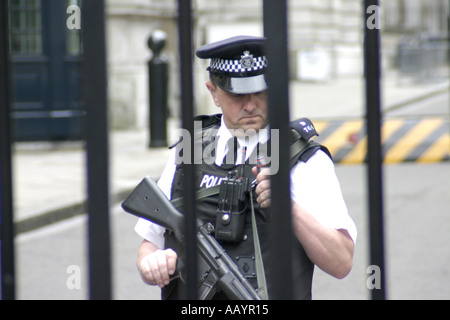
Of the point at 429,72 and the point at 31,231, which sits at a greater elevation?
the point at 429,72

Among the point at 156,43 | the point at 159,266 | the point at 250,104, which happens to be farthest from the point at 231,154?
the point at 156,43

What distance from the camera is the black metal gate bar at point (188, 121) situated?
46.8 inches

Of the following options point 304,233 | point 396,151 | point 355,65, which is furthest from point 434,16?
point 304,233

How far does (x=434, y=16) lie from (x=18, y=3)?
27.7 meters

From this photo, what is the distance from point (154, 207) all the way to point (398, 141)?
8.22m

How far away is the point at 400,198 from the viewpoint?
792cm

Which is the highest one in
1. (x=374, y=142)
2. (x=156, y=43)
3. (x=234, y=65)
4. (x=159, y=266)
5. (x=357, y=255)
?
(x=156, y=43)

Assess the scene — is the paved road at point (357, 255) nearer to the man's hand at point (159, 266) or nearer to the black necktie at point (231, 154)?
the black necktie at point (231, 154)

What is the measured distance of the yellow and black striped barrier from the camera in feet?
32.5

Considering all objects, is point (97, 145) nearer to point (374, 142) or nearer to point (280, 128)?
point (280, 128)

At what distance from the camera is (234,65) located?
2.39 meters

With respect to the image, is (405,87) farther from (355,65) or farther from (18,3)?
(18,3)

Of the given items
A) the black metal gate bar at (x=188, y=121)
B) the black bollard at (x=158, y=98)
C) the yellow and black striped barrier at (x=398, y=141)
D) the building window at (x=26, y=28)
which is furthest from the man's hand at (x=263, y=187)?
the building window at (x=26, y=28)
